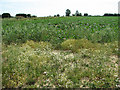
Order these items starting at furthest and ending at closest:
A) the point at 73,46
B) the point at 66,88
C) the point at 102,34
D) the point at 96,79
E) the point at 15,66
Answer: the point at 102,34 < the point at 73,46 < the point at 15,66 < the point at 96,79 < the point at 66,88

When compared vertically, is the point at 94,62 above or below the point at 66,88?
above

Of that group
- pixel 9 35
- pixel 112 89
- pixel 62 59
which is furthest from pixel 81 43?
pixel 9 35

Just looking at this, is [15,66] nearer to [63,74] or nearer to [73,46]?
[63,74]

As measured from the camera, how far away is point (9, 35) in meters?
8.91

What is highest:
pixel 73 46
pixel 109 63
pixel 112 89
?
pixel 73 46

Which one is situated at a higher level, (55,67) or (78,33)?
(78,33)

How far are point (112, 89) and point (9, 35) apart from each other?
7.09 m

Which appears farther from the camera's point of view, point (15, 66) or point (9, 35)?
point (9, 35)

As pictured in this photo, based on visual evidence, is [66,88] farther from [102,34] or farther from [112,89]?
[102,34]

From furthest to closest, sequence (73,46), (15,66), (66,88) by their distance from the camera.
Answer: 1. (73,46)
2. (15,66)
3. (66,88)

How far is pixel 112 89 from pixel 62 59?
2.25 meters

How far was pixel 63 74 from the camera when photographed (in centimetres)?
442

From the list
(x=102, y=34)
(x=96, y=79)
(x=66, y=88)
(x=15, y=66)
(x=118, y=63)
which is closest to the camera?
(x=66, y=88)

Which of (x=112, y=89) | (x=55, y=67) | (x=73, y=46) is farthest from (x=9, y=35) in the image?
(x=112, y=89)
